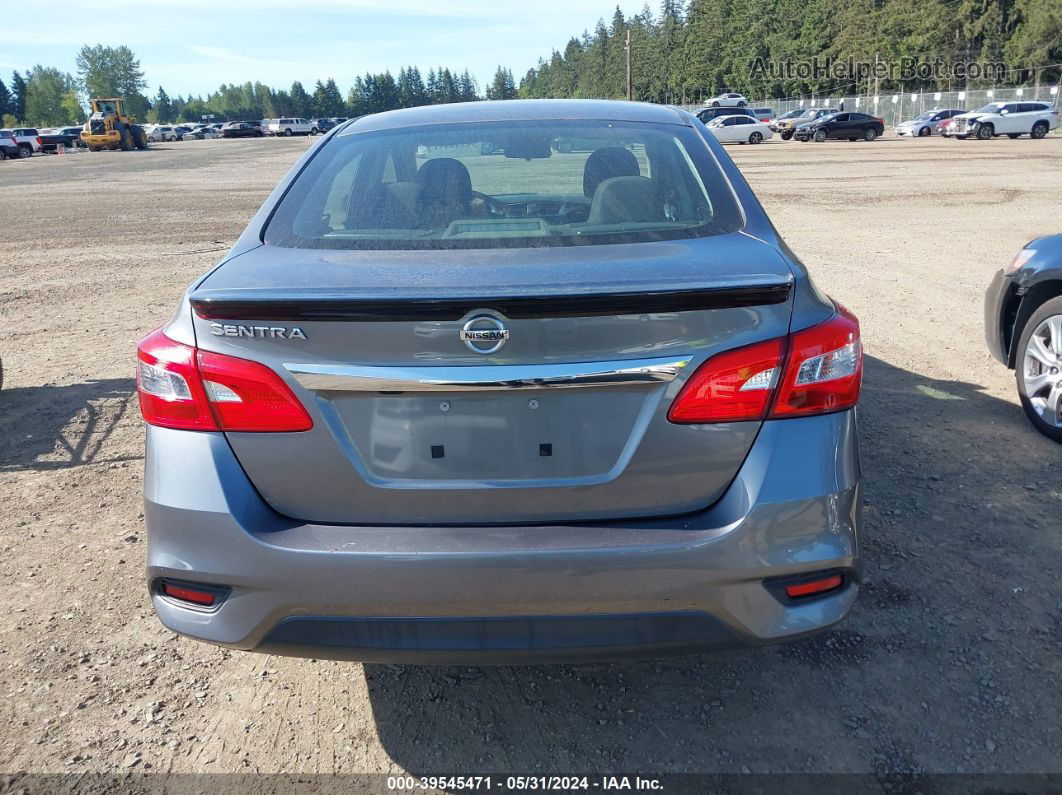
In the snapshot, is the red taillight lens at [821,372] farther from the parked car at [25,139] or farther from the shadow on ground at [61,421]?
the parked car at [25,139]

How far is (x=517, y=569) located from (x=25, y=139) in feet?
223

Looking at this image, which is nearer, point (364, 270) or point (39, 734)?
point (364, 270)

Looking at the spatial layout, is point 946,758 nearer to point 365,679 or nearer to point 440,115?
point 365,679

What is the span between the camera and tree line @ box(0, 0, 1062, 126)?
70.7 metres

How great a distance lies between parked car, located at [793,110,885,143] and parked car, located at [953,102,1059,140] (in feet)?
19.0

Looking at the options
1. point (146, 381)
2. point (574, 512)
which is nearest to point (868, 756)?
point (574, 512)

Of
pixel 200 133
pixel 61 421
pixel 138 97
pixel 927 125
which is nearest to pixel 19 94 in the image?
pixel 138 97

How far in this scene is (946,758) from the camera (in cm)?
239

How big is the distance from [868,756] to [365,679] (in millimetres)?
1605

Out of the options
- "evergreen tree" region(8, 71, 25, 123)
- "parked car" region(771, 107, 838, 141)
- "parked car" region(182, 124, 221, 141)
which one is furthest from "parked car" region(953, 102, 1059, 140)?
"evergreen tree" region(8, 71, 25, 123)

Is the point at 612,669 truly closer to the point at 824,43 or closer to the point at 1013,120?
the point at 1013,120

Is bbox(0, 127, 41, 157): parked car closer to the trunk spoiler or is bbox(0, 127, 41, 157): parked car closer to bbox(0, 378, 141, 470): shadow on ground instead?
bbox(0, 378, 141, 470): shadow on ground

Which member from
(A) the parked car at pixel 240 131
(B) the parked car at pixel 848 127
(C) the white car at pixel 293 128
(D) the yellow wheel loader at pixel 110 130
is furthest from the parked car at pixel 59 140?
(B) the parked car at pixel 848 127

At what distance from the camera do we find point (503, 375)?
2.00 meters
